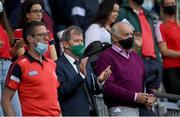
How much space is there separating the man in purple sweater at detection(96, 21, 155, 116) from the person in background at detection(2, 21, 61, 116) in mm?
849

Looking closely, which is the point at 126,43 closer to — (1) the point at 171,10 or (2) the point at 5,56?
(2) the point at 5,56

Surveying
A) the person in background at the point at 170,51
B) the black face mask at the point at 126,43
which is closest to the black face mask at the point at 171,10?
the person in background at the point at 170,51

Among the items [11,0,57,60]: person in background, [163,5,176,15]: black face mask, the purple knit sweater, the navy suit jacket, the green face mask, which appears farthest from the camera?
[163,5,176,15]: black face mask

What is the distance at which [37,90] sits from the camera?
8453 mm

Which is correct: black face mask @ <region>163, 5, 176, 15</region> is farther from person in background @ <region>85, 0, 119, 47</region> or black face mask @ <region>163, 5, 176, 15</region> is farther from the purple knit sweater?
the purple knit sweater

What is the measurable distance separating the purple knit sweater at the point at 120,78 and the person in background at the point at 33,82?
0.81 meters

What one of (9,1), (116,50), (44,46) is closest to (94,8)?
(9,1)

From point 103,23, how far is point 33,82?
2636mm

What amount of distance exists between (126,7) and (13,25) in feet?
6.22

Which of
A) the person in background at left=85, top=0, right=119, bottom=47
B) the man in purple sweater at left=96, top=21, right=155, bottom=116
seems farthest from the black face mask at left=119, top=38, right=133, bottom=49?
the person in background at left=85, top=0, right=119, bottom=47

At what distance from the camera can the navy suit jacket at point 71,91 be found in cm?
895

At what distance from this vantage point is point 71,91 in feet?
29.5

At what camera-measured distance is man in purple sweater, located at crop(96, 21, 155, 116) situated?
917 centimetres

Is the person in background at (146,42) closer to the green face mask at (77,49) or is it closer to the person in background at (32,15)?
the person in background at (32,15)
